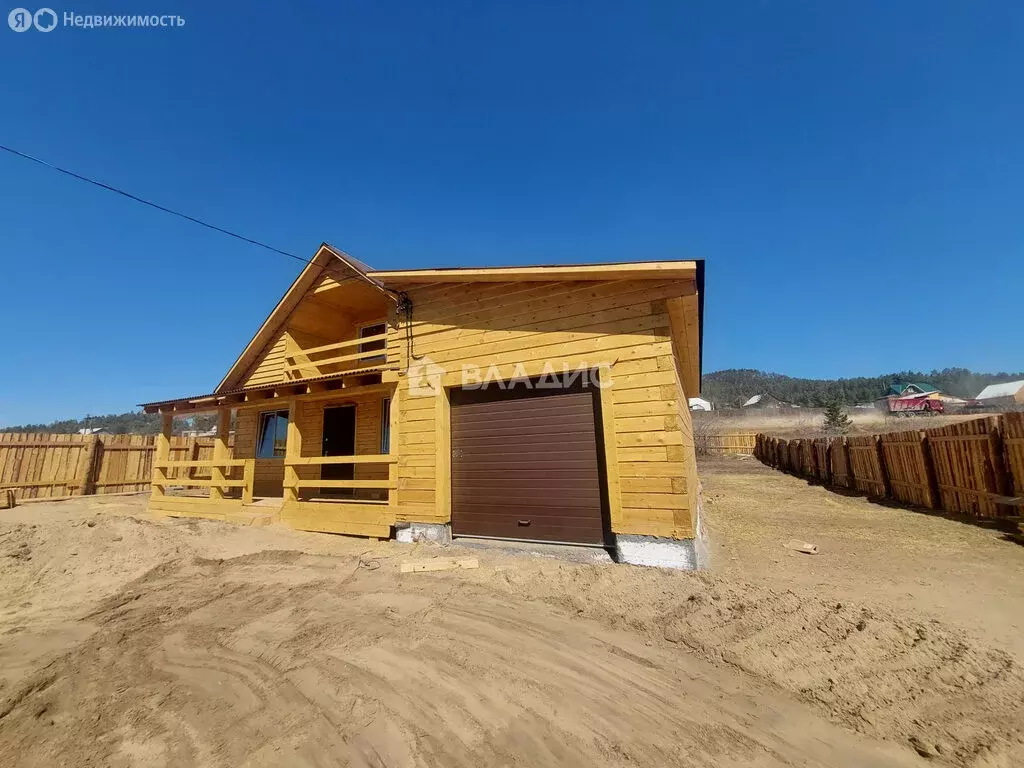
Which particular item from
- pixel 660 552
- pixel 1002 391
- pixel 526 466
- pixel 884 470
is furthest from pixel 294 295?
pixel 1002 391

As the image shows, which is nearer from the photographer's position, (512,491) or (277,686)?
(277,686)

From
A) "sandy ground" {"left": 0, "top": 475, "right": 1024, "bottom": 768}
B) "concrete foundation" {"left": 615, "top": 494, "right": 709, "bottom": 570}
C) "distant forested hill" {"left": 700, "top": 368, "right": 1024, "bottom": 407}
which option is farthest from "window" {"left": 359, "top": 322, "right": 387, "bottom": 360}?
"distant forested hill" {"left": 700, "top": 368, "right": 1024, "bottom": 407}

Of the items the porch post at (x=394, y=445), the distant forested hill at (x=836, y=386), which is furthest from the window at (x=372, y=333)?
the distant forested hill at (x=836, y=386)

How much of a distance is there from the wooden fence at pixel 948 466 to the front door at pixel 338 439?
49.5 feet

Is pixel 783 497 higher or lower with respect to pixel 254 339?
lower

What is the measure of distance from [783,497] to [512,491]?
488 inches

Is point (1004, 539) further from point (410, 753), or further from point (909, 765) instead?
point (410, 753)

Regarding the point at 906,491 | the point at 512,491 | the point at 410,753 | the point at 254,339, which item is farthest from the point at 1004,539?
the point at 254,339

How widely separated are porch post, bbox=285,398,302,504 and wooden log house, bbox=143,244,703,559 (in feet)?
0.12

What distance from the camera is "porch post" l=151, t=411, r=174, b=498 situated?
11.2m

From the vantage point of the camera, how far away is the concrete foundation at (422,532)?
7.72 meters

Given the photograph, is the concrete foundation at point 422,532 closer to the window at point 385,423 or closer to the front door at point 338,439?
the window at point 385,423

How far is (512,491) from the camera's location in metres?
7.37

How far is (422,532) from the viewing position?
790 centimetres
